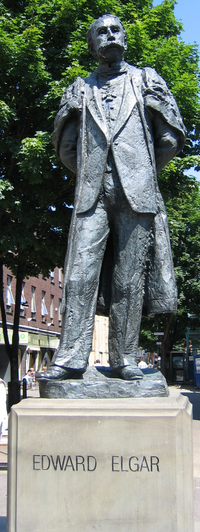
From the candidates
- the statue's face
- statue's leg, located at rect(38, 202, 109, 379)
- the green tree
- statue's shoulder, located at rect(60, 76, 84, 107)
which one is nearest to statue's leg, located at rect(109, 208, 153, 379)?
statue's leg, located at rect(38, 202, 109, 379)

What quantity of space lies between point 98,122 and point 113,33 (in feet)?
2.28

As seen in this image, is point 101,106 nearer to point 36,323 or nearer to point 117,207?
point 117,207

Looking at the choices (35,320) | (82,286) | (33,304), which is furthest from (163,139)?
(35,320)

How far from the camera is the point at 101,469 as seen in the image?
3.24 meters

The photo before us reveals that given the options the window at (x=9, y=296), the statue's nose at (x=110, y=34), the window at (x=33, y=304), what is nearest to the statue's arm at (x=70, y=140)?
the statue's nose at (x=110, y=34)

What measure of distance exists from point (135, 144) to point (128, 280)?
91cm

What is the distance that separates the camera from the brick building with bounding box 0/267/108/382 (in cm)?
3478

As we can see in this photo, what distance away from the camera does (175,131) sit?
4.23 m

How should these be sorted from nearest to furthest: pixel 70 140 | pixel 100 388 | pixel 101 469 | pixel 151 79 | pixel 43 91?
pixel 101 469
pixel 100 388
pixel 151 79
pixel 70 140
pixel 43 91

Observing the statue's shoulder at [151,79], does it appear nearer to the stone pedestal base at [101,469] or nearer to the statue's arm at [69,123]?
the statue's arm at [69,123]

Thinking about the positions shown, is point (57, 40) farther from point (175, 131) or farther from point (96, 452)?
point (96, 452)

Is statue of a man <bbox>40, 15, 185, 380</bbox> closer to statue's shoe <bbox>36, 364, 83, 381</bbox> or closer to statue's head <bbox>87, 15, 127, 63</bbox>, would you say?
statue's head <bbox>87, 15, 127, 63</bbox>

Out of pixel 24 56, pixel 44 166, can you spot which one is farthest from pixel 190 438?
pixel 24 56

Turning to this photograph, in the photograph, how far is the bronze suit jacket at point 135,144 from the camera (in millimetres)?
4066
